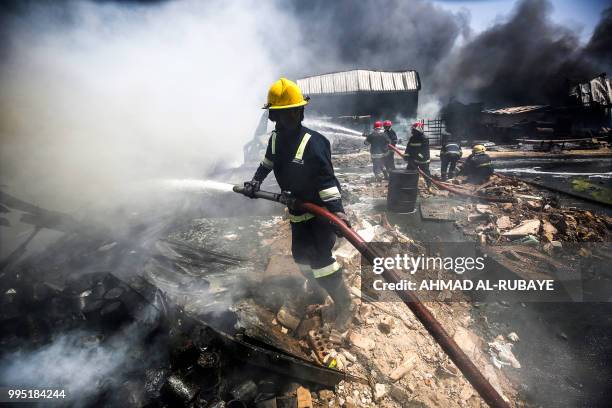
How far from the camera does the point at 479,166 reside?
24.4 ft

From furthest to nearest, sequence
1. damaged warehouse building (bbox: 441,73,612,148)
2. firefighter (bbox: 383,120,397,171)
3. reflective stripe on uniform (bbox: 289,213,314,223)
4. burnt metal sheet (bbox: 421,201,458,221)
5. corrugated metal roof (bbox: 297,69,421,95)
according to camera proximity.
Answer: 1. corrugated metal roof (bbox: 297,69,421,95)
2. damaged warehouse building (bbox: 441,73,612,148)
3. firefighter (bbox: 383,120,397,171)
4. burnt metal sheet (bbox: 421,201,458,221)
5. reflective stripe on uniform (bbox: 289,213,314,223)

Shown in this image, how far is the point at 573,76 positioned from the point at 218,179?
37.7 metres

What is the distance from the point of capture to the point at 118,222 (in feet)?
15.6

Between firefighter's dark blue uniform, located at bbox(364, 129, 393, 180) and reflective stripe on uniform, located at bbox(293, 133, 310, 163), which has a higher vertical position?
reflective stripe on uniform, located at bbox(293, 133, 310, 163)

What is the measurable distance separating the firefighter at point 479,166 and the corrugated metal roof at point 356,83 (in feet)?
52.8

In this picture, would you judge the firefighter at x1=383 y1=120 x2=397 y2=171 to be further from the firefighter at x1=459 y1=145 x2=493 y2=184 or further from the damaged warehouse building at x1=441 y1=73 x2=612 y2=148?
the damaged warehouse building at x1=441 y1=73 x2=612 y2=148

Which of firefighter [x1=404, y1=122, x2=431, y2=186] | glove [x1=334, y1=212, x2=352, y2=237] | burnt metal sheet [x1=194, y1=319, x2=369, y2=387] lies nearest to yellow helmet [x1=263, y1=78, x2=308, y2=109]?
glove [x1=334, y1=212, x2=352, y2=237]

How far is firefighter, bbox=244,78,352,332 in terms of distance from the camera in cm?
226

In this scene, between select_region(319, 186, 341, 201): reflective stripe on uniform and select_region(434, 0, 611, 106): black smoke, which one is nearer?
select_region(319, 186, 341, 201): reflective stripe on uniform

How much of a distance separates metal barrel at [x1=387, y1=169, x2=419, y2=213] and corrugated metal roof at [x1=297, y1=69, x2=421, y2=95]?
1746 centimetres

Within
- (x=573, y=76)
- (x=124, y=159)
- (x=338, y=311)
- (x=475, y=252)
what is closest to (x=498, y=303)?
(x=475, y=252)

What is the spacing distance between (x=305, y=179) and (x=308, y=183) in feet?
0.16

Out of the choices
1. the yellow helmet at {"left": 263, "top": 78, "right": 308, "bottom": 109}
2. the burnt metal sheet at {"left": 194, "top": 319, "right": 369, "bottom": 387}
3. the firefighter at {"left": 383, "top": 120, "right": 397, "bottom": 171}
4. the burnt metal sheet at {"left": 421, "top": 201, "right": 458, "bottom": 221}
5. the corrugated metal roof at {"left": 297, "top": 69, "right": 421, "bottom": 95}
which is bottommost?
the burnt metal sheet at {"left": 421, "top": 201, "right": 458, "bottom": 221}

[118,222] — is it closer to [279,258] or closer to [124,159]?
[279,258]
